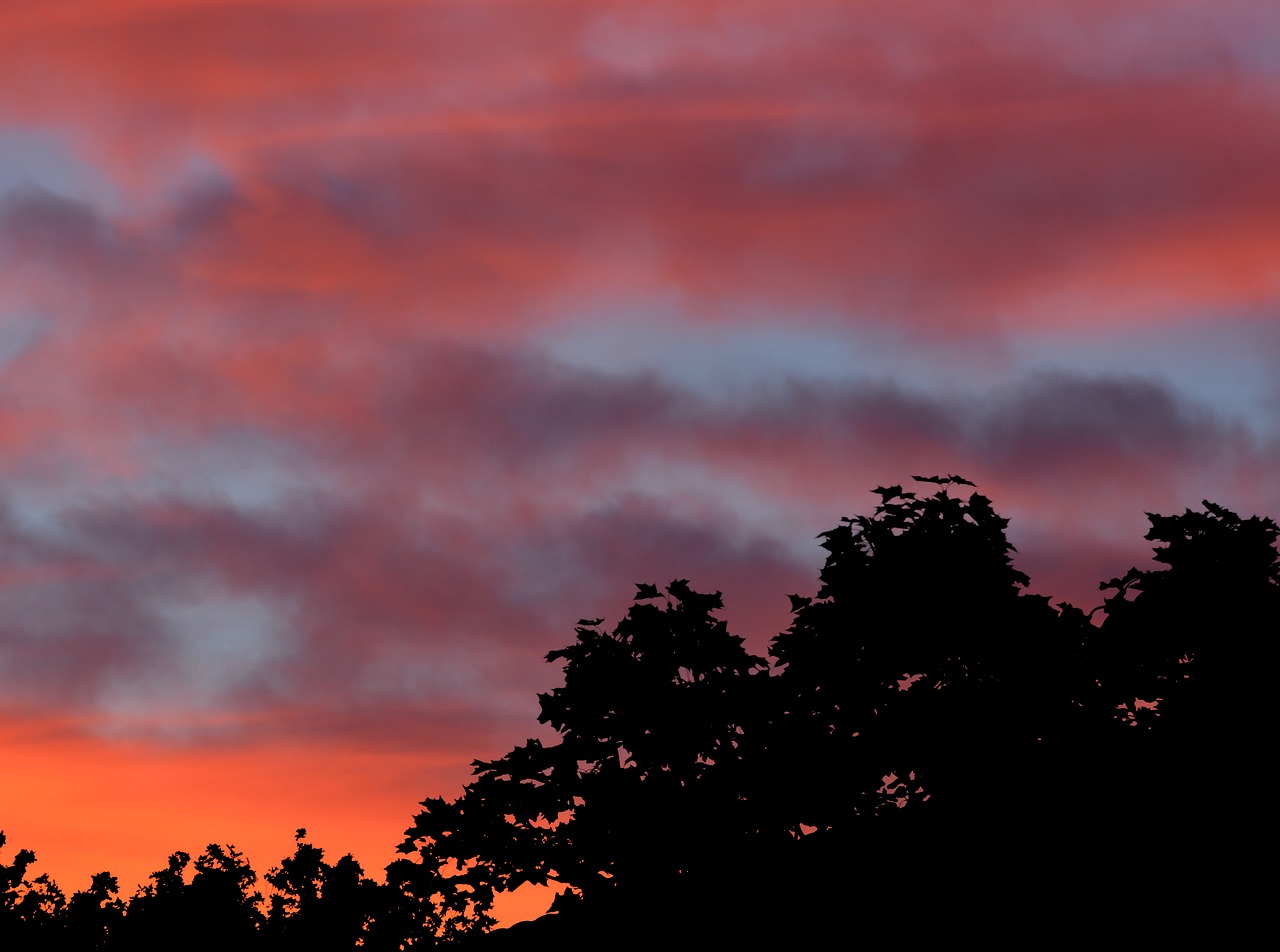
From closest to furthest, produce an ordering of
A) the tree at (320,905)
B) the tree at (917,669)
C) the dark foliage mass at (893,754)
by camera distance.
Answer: the dark foliage mass at (893,754), the tree at (917,669), the tree at (320,905)

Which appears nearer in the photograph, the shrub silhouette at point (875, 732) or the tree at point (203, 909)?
the shrub silhouette at point (875, 732)

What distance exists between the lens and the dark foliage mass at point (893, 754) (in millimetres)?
22797

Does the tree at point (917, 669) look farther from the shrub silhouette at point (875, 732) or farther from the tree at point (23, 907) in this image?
the tree at point (23, 907)

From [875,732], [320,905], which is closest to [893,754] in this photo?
[875,732]

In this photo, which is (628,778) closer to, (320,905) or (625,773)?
(625,773)

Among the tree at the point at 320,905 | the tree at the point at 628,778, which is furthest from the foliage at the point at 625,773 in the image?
the tree at the point at 320,905

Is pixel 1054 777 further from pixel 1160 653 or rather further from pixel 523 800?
pixel 523 800

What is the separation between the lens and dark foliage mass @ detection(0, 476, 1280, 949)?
2280 centimetres

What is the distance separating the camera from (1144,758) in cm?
2411

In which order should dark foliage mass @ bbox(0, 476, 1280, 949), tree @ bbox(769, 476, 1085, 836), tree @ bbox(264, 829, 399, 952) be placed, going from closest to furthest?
dark foliage mass @ bbox(0, 476, 1280, 949)
tree @ bbox(769, 476, 1085, 836)
tree @ bbox(264, 829, 399, 952)

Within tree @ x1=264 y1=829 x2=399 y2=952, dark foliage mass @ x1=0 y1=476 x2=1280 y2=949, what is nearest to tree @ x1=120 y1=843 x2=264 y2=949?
tree @ x1=264 y1=829 x2=399 y2=952

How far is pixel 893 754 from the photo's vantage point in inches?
1112

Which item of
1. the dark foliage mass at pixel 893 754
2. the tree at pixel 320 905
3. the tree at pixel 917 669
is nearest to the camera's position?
the dark foliage mass at pixel 893 754

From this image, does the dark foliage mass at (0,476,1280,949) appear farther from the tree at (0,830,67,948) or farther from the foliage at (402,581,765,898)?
the tree at (0,830,67,948)
